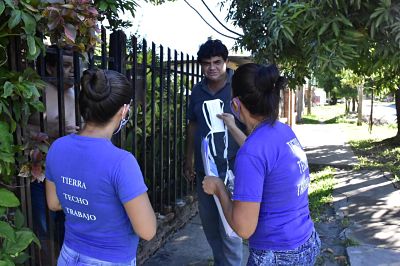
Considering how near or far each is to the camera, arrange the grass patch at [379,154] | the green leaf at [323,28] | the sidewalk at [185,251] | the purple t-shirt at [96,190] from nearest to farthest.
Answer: the purple t-shirt at [96,190], the green leaf at [323,28], the sidewalk at [185,251], the grass patch at [379,154]

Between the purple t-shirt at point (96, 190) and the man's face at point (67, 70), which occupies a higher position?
the man's face at point (67, 70)

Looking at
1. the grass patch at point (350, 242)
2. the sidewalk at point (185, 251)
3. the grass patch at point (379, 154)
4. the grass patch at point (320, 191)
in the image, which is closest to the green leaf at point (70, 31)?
the sidewalk at point (185, 251)

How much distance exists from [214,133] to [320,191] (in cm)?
425

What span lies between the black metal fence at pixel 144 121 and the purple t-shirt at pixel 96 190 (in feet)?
2.19

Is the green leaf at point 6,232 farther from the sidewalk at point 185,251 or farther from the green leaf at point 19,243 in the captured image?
the sidewalk at point 185,251

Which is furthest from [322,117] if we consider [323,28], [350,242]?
[323,28]

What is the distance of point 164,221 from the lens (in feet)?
13.9

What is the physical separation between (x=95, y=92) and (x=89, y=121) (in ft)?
0.46

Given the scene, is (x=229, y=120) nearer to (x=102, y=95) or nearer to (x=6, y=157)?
(x=102, y=95)

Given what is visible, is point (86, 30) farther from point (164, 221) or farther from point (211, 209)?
point (164, 221)

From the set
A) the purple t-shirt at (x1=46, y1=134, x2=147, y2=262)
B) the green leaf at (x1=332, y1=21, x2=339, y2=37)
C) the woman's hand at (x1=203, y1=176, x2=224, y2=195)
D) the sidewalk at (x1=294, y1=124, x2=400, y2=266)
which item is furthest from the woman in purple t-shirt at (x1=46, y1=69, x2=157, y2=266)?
the sidewalk at (x1=294, y1=124, x2=400, y2=266)

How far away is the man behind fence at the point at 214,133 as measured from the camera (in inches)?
118

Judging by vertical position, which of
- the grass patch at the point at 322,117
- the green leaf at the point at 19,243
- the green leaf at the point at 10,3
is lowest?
the grass patch at the point at 322,117

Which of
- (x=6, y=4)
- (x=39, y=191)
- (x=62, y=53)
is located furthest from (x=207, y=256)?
(x=6, y=4)
